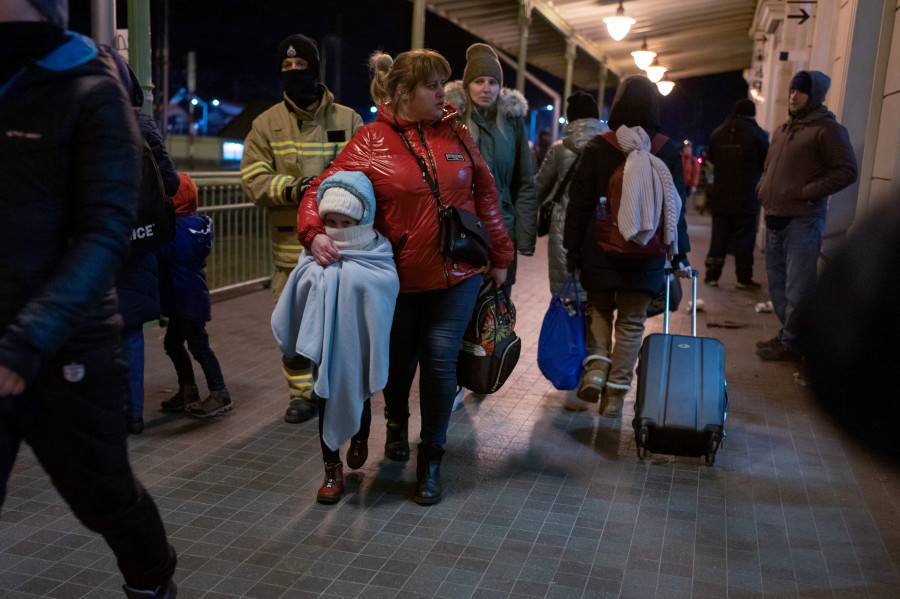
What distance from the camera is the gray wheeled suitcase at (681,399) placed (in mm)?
4387

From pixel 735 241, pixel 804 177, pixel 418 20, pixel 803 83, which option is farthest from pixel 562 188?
pixel 735 241

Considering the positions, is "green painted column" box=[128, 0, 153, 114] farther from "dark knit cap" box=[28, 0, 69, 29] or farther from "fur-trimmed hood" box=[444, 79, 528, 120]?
"dark knit cap" box=[28, 0, 69, 29]

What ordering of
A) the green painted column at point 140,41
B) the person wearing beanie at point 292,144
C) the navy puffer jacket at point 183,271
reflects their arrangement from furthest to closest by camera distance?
the green painted column at point 140,41, the navy puffer jacket at point 183,271, the person wearing beanie at point 292,144

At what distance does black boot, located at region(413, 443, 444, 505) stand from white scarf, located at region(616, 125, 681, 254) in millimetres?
1669

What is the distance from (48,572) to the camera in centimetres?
324

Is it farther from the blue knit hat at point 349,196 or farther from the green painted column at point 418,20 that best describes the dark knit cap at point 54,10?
the green painted column at point 418,20

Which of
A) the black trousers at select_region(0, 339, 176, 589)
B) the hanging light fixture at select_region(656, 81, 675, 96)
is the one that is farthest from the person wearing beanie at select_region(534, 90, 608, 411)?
the hanging light fixture at select_region(656, 81, 675, 96)

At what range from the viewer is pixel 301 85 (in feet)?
16.0

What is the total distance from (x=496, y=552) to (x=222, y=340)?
4175mm

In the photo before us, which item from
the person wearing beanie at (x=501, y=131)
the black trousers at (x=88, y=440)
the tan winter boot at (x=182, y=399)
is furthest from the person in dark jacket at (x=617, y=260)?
the black trousers at (x=88, y=440)

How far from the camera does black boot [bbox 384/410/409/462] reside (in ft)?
14.9

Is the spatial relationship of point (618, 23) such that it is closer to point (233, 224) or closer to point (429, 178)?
point (233, 224)

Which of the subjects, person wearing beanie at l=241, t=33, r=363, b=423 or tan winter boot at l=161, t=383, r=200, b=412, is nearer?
person wearing beanie at l=241, t=33, r=363, b=423

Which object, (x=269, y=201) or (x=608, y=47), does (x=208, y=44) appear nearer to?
(x=608, y=47)
